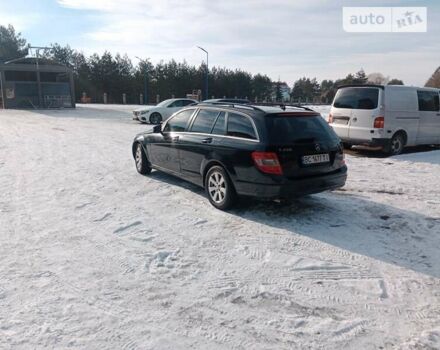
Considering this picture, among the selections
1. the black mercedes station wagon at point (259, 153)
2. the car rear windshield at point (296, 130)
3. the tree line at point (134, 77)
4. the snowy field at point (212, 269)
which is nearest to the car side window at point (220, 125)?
the black mercedes station wagon at point (259, 153)

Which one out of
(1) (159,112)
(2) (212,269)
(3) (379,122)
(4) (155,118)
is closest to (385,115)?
(3) (379,122)

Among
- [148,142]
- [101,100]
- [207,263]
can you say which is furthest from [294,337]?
[101,100]

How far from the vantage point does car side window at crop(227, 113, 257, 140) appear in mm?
5364

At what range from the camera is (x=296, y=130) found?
5.37m

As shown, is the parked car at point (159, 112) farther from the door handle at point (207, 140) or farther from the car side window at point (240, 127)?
the car side window at point (240, 127)

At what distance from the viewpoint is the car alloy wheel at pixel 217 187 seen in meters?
5.65

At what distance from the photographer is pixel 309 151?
5301mm

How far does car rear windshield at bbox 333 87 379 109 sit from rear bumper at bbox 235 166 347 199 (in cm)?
548

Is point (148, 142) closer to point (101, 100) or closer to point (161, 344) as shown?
point (161, 344)

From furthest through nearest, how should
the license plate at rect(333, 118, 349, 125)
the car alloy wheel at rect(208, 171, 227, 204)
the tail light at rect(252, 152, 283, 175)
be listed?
1. the license plate at rect(333, 118, 349, 125)
2. the car alloy wheel at rect(208, 171, 227, 204)
3. the tail light at rect(252, 152, 283, 175)

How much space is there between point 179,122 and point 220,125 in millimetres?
1264

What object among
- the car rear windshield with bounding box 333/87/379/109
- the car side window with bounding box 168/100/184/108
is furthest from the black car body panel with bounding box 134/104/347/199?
the car side window with bounding box 168/100/184/108

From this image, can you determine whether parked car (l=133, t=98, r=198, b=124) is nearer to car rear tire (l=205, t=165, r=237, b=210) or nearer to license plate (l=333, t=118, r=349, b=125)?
license plate (l=333, t=118, r=349, b=125)

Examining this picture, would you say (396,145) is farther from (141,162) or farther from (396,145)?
(141,162)
